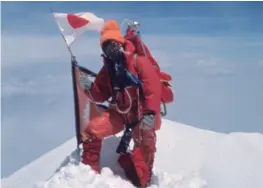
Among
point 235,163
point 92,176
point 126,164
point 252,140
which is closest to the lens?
point 92,176

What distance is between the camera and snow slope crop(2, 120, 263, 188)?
532 centimetres

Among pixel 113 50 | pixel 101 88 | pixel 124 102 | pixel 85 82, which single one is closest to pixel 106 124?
pixel 124 102

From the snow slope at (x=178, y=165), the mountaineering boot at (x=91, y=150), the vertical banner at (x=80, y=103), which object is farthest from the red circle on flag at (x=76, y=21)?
the snow slope at (x=178, y=165)

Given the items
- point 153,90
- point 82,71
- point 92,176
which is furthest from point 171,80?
point 92,176

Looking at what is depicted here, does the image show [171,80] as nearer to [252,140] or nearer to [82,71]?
[82,71]

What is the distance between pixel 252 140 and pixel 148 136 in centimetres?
180

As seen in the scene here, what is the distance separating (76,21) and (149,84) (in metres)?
1.13

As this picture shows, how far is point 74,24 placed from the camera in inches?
228

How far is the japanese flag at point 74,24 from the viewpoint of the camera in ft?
A: 18.9

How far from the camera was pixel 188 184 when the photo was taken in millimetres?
5629

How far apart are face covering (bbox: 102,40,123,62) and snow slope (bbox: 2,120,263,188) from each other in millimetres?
1102

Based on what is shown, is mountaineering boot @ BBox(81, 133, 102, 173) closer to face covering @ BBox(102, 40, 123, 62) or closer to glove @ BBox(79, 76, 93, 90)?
glove @ BBox(79, 76, 93, 90)

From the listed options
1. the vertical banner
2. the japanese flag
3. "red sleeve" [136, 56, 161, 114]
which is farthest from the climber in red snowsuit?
the japanese flag

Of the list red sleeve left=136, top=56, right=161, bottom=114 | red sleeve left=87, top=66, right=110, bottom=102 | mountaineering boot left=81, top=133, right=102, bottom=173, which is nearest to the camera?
red sleeve left=136, top=56, right=161, bottom=114
